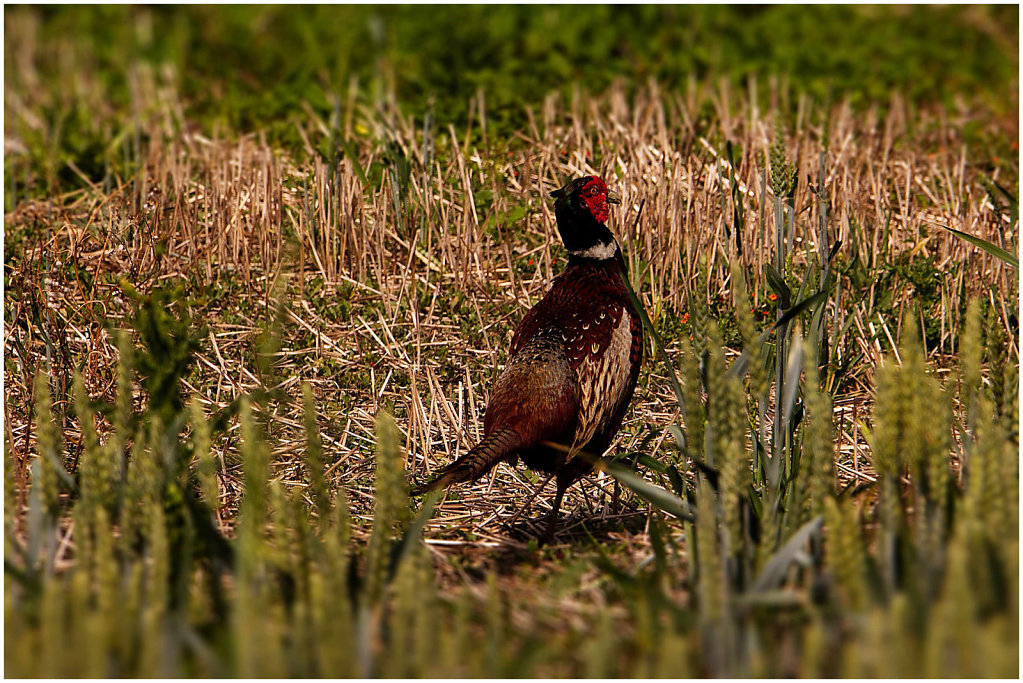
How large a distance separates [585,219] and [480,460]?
1.04 metres

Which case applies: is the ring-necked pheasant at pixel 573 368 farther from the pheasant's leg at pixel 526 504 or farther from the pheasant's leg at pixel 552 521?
the pheasant's leg at pixel 526 504

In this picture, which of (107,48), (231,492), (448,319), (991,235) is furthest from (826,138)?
(107,48)

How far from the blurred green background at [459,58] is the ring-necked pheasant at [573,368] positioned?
2422mm

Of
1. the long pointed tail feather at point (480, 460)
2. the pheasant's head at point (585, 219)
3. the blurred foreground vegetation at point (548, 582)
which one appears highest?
the pheasant's head at point (585, 219)

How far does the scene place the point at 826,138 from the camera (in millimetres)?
5855

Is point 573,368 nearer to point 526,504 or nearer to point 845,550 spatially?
point 526,504

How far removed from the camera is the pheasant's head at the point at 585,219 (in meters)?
4.07

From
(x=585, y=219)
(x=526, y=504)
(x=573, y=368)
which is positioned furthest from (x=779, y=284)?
(x=526, y=504)

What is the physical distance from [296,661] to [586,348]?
189 centimetres

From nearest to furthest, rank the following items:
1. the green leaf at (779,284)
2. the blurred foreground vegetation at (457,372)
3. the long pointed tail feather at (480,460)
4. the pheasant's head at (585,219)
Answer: the blurred foreground vegetation at (457,372) → the green leaf at (779,284) → the long pointed tail feather at (480,460) → the pheasant's head at (585,219)

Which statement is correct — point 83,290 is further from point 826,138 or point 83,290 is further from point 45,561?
point 826,138

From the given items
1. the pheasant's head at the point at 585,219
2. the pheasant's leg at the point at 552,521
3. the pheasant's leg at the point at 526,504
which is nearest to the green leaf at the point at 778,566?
the pheasant's leg at the point at 552,521

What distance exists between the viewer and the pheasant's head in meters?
4.07

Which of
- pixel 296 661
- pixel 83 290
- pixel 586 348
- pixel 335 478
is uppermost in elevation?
pixel 83 290
